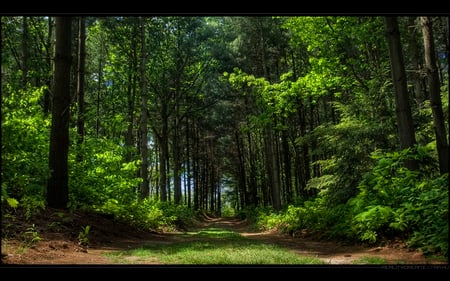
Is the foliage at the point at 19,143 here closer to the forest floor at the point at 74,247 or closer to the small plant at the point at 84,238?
the forest floor at the point at 74,247

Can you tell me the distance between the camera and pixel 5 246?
627cm

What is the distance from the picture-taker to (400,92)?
32.3 feet

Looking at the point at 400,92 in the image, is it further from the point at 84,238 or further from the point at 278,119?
the point at 278,119

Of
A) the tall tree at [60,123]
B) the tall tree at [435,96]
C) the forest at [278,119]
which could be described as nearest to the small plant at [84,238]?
the forest at [278,119]

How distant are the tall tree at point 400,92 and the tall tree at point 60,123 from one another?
8712 mm

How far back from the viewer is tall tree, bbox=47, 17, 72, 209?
9.84 metres

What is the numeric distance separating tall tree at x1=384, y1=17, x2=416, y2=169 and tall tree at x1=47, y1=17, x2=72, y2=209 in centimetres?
871

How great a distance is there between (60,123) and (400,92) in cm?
898

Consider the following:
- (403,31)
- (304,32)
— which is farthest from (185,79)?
(403,31)

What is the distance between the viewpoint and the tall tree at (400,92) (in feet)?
31.7

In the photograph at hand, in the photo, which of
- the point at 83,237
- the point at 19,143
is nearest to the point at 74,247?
the point at 83,237

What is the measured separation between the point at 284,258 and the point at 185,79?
24.1 m

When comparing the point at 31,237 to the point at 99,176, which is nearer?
the point at 31,237

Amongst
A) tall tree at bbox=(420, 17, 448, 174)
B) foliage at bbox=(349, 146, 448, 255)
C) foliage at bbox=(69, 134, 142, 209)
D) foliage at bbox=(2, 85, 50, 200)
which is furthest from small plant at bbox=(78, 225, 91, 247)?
tall tree at bbox=(420, 17, 448, 174)
